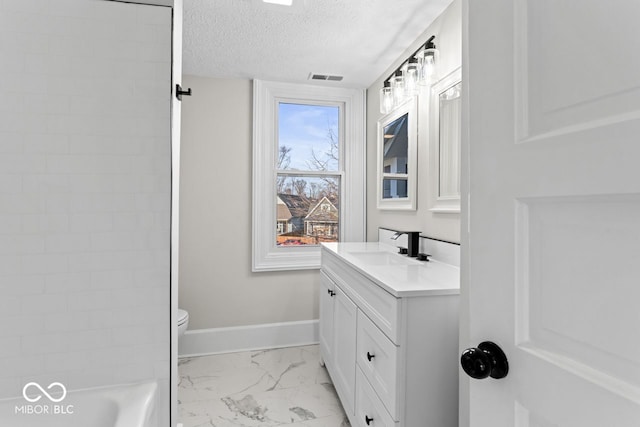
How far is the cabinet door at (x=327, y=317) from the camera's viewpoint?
210 centimetres

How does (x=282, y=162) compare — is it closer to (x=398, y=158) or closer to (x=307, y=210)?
(x=307, y=210)

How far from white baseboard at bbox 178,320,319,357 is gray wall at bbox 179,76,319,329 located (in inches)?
2.1

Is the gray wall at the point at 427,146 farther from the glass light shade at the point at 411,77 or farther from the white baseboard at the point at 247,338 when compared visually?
the white baseboard at the point at 247,338

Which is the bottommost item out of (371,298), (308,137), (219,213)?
(371,298)

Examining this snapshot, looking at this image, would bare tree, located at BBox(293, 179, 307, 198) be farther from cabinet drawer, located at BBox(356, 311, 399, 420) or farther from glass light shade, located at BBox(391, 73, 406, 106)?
cabinet drawer, located at BBox(356, 311, 399, 420)

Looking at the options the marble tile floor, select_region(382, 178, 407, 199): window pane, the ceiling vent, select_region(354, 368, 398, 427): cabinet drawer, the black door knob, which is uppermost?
the ceiling vent

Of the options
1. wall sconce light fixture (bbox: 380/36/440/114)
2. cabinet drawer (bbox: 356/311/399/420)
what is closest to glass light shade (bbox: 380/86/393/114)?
wall sconce light fixture (bbox: 380/36/440/114)

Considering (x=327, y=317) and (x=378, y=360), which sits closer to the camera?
(x=378, y=360)

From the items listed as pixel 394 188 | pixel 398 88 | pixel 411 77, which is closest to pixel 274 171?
pixel 394 188

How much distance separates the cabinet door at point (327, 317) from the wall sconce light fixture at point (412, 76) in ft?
4.08

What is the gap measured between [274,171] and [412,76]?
1.32m
